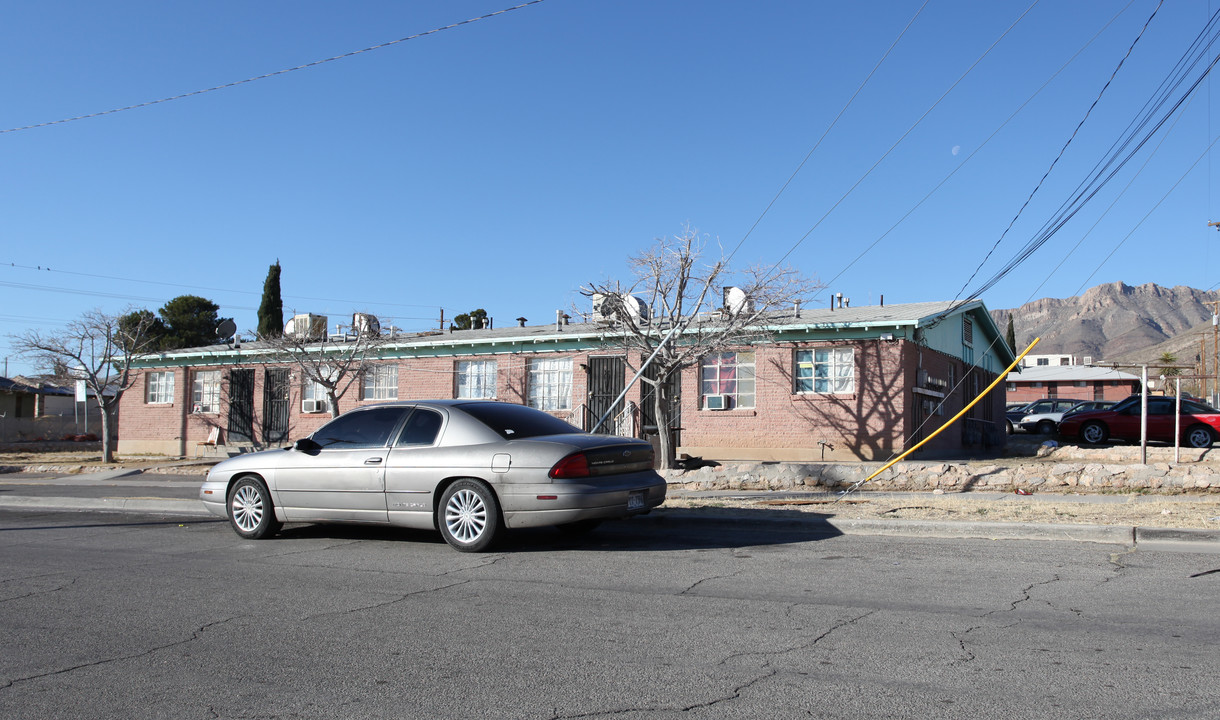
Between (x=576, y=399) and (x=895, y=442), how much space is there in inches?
345

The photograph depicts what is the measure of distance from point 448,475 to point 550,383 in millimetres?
17186

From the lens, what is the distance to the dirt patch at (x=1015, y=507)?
891cm

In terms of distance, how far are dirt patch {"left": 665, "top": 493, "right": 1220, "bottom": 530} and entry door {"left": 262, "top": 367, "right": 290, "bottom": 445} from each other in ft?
69.1

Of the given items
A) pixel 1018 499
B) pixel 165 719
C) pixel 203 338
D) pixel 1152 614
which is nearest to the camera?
pixel 165 719

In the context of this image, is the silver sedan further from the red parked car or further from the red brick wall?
the red parked car

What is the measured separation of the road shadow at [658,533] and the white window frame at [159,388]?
2533 cm

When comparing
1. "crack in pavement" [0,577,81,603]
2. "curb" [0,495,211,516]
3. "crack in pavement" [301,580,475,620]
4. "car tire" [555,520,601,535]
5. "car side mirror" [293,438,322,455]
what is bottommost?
"curb" [0,495,211,516]

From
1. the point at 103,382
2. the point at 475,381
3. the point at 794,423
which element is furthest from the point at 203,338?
the point at 794,423

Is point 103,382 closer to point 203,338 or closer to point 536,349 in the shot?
point 536,349

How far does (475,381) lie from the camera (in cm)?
2661

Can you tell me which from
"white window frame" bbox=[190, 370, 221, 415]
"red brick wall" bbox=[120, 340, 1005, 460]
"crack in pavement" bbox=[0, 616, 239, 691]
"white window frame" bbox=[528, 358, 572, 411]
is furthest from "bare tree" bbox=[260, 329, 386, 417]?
"crack in pavement" bbox=[0, 616, 239, 691]

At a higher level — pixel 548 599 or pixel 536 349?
pixel 536 349

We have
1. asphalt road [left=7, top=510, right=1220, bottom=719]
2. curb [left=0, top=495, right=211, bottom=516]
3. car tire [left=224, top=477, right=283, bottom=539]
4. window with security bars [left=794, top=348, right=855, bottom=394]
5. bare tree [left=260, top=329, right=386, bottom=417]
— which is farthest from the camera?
bare tree [left=260, top=329, right=386, bottom=417]

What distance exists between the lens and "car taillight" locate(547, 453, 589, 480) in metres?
7.66
